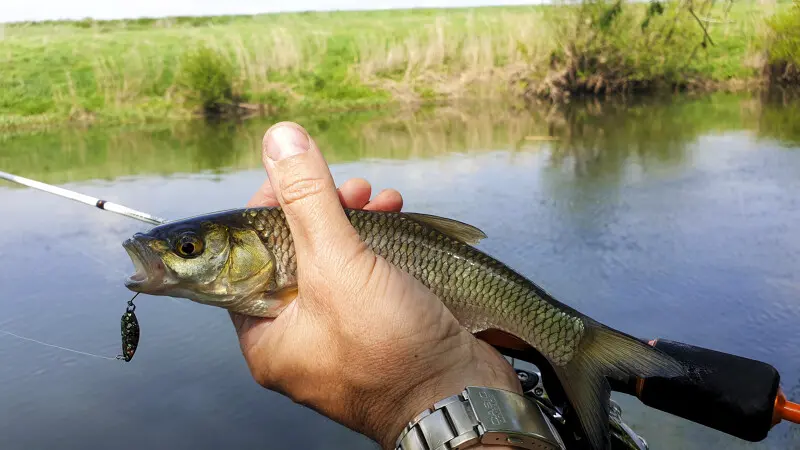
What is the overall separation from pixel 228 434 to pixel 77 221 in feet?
14.9

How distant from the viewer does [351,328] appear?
1.75 m

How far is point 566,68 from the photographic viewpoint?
22.0 m

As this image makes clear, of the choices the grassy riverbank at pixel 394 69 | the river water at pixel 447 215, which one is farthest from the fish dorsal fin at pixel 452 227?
the grassy riverbank at pixel 394 69

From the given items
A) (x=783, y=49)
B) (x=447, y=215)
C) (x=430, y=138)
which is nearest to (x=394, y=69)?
(x=430, y=138)

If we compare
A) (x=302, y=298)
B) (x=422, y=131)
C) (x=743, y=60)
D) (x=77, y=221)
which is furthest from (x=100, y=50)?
(x=302, y=298)

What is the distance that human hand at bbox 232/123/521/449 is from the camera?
173cm

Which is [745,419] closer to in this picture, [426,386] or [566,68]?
[426,386]

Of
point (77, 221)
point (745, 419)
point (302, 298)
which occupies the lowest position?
point (77, 221)

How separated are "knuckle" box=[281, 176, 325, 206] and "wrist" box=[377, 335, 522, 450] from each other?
562mm

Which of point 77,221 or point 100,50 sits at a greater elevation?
point 100,50

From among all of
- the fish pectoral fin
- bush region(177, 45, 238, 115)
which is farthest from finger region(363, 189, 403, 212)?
bush region(177, 45, 238, 115)

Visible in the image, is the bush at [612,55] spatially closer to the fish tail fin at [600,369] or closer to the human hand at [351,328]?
the fish tail fin at [600,369]

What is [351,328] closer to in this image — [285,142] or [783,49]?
[285,142]

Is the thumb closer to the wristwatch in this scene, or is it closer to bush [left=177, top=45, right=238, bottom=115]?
the wristwatch
